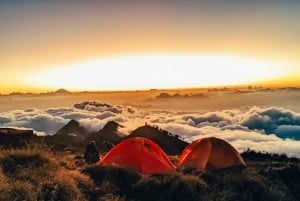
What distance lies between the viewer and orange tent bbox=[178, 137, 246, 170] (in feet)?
66.2

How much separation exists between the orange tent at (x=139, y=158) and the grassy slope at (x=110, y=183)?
113 cm

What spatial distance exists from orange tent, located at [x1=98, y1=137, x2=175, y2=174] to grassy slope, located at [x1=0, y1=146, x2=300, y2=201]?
3.70 ft

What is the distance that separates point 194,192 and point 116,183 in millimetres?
2718

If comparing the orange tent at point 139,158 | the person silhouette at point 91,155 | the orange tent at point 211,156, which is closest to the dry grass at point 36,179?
the orange tent at point 139,158

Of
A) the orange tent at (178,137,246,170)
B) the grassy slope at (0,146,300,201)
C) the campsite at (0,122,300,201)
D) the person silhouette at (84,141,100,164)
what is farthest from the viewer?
the orange tent at (178,137,246,170)

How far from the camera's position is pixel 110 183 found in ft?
→ 48.1

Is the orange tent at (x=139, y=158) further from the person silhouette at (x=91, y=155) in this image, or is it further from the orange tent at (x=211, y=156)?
the orange tent at (x=211, y=156)

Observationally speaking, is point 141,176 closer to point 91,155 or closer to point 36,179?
point 91,155

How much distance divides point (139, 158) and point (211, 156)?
4.11m

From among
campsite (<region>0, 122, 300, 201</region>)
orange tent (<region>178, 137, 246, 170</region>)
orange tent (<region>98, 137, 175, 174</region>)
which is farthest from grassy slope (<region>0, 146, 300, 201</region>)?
orange tent (<region>178, 137, 246, 170</region>)

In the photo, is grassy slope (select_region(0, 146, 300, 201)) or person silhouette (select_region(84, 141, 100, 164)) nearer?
grassy slope (select_region(0, 146, 300, 201))

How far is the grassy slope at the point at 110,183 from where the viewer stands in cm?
1217

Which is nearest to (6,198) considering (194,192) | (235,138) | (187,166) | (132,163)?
(194,192)

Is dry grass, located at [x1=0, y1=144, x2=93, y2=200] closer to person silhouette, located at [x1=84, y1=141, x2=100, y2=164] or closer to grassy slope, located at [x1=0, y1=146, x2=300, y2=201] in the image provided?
grassy slope, located at [x1=0, y1=146, x2=300, y2=201]
